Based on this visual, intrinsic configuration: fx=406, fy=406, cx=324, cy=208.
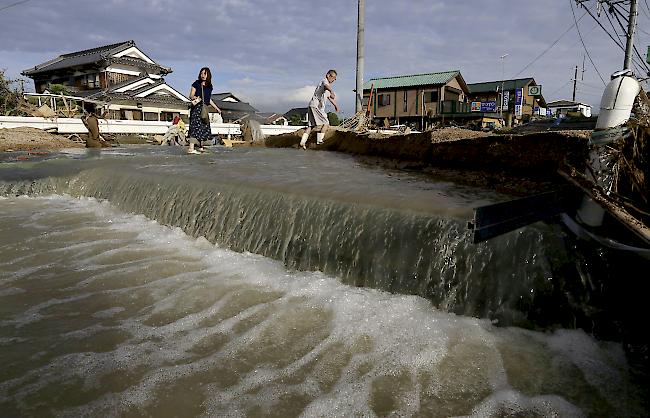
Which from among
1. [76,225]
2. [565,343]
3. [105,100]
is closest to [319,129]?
[76,225]

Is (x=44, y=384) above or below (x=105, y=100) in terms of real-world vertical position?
below

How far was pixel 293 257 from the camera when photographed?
161 inches

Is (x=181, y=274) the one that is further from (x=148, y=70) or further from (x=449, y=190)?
(x=148, y=70)

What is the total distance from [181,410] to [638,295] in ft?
9.11

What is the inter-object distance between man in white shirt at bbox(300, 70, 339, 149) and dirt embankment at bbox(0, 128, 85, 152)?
9534 millimetres

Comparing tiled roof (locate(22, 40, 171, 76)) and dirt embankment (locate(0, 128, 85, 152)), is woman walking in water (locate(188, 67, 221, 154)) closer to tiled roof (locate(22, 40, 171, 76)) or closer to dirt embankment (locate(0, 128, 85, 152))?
dirt embankment (locate(0, 128, 85, 152))

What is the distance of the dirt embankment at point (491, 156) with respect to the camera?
4.55m

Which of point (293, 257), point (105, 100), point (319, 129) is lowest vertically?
point (293, 257)

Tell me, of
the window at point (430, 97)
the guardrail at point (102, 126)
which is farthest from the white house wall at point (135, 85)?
the window at point (430, 97)

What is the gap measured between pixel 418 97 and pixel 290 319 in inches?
1453

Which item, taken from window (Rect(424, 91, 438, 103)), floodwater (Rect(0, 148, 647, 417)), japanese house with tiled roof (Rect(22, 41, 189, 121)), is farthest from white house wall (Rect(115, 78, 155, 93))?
floodwater (Rect(0, 148, 647, 417))

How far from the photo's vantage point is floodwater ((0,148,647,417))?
219cm

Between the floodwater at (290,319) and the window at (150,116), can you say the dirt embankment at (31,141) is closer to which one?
the floodwater at (290,319)

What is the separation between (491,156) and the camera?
5637 millimetres
